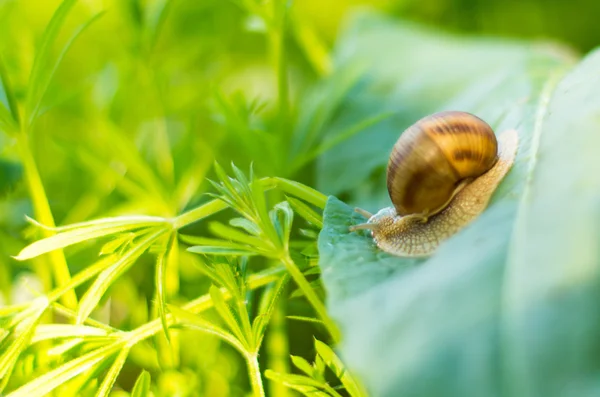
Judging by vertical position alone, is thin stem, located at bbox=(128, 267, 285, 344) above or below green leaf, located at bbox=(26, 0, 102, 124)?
below

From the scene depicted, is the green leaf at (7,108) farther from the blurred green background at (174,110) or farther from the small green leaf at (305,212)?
the small green leaf at (305,212)

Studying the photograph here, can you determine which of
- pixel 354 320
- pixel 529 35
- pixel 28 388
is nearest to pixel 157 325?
pixel 28 388

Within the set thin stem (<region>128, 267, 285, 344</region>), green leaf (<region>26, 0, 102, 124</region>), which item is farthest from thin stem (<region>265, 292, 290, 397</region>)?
green leaf (<region>26, 0, 102, 124</region>)

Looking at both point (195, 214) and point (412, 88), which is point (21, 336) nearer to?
point (195, 214)

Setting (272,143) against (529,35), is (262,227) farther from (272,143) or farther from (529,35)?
(529,35)

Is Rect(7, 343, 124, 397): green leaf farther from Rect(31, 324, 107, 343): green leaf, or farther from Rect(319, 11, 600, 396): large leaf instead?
Rect(319, 11, 600, 396): large leaf

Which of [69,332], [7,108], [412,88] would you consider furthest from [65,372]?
[412,88]

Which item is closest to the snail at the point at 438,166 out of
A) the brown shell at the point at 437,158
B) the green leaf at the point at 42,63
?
the brown shell at the point at 437,158
